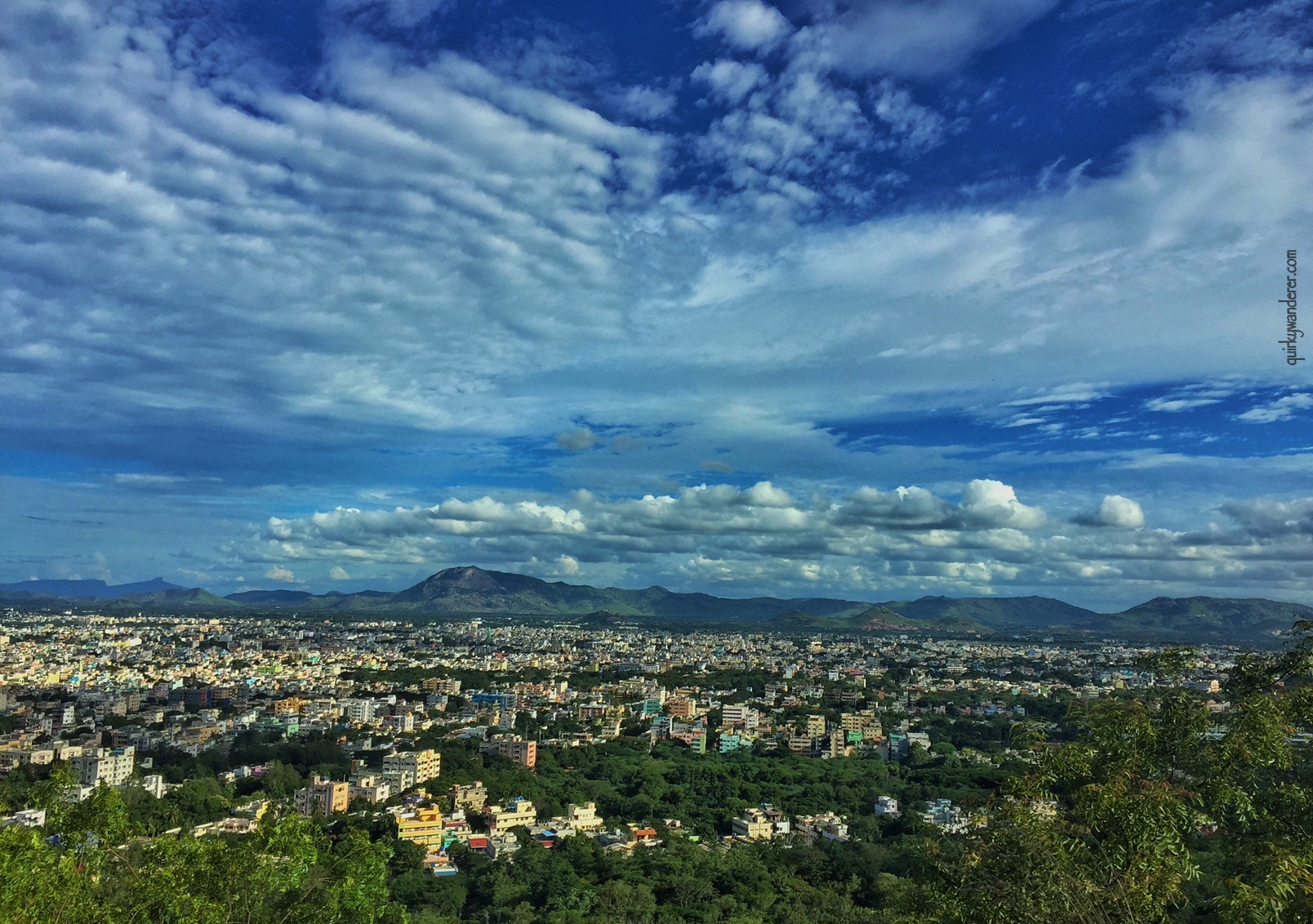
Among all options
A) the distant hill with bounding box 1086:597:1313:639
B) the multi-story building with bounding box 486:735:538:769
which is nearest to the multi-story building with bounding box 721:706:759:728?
the multi-story building with bounding box 486:735:538:769

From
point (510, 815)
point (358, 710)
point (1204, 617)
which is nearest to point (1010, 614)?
point (1204, 617)

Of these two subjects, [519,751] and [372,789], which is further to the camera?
[519,751]

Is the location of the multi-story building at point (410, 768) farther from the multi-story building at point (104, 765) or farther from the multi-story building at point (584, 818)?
the multi-story building at point (104, 765)

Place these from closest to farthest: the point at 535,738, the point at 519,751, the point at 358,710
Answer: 1. the point at 519,751
2. the point at 535,738
3. the point at 358,710

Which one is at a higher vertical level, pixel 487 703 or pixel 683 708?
pixel 683 708

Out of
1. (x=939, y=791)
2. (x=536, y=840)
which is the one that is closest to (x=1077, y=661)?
(x=939, y=791)

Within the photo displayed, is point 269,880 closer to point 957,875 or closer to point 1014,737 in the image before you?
point 957,875

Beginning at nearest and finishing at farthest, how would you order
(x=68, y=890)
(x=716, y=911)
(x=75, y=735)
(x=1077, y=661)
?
(x=68, y=890)
(x=716, y=911)
(x=75, y=735)
(x=1077, y=661)

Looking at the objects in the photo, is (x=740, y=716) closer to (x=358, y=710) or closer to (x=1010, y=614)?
(x=358, y=710)
